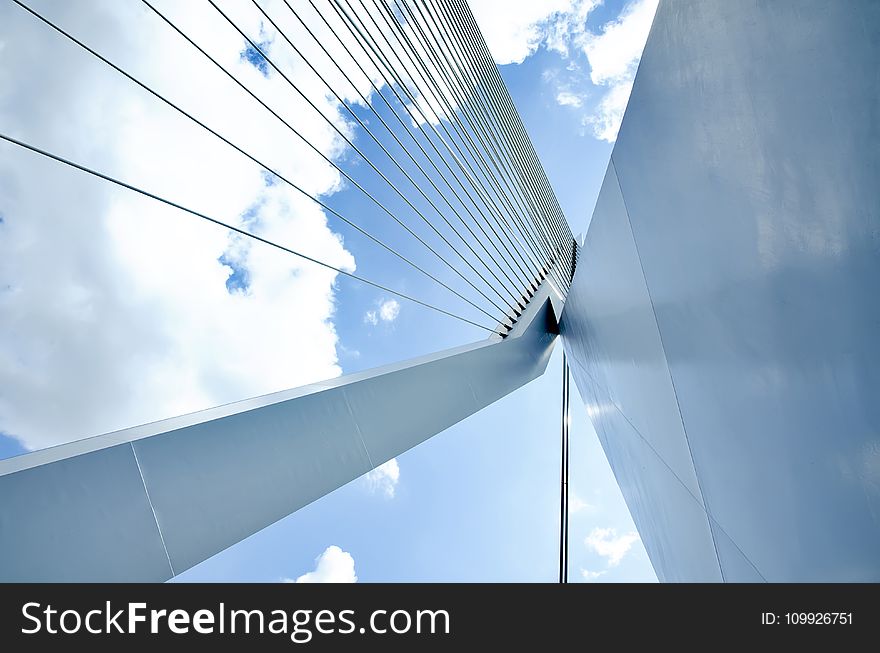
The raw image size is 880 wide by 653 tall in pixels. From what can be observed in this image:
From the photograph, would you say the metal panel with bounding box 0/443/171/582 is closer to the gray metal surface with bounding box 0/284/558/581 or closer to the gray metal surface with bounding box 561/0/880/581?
the gray metal surface with bounding box 0/284/558/581

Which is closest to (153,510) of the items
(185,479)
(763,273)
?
(185,479)

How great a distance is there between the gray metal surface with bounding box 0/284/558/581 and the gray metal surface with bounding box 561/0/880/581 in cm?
155

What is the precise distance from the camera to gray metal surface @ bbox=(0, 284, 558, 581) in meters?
1.42

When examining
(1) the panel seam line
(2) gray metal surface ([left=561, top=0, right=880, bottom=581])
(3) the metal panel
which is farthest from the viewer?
(1) the panel seam line

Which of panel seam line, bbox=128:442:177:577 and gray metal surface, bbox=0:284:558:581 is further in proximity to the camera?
panel seam line, bbox=128:442:177:577

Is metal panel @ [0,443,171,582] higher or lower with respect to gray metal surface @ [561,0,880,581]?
lower

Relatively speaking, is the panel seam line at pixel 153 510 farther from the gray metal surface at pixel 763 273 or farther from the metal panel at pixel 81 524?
the gray metal surface at pixel 763 273

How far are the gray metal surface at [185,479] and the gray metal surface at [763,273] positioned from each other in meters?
1.55

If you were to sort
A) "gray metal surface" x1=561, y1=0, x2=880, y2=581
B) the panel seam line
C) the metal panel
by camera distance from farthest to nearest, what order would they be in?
the panel seam line, the metal panel, "gray metal surface" x1=561, y1=0, x2=880, y2=581

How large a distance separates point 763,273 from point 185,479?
6.05ft

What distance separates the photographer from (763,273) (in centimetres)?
141

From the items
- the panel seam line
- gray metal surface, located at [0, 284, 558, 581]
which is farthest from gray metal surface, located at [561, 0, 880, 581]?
the panel seam line

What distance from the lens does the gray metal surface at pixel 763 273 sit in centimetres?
106
